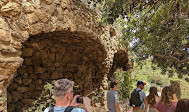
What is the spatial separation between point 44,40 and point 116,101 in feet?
8.35

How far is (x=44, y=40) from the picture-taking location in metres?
3.76

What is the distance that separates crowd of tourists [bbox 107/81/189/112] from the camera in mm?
1679

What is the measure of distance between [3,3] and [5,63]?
781mm

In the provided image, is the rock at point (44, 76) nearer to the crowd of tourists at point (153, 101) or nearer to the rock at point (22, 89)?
the rock at point (22, 89)

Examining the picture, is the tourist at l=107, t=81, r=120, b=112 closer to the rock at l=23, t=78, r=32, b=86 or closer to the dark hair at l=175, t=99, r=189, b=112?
the dark hair at l=175, t=99, r=189, b=112

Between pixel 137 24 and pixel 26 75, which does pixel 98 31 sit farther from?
pixel 26 75

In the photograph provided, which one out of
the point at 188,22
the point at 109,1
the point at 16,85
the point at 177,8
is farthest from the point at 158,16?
the point at 16,85

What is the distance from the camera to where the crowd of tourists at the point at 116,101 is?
1119 mm

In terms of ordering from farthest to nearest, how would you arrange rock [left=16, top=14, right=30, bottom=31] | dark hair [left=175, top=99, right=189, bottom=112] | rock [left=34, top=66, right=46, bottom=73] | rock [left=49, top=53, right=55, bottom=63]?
rock [left=49, top=53, right=55, bottom=63] → rock [left=34, top=66, right=46, bottom=73] → rock [left=16, top=14, right=30, bottom=31] → dark hair [left=175, top=99, right=189, bottom=112]

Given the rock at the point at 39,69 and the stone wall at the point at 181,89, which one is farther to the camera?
the stone wall at the point at 181,89

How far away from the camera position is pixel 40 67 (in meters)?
4.00

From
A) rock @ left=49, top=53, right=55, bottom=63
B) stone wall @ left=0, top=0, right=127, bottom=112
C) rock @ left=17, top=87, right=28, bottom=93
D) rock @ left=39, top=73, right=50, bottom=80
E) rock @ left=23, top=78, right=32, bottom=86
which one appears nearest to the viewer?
stone wall @ left=0, top=0, right=127, bottom=112

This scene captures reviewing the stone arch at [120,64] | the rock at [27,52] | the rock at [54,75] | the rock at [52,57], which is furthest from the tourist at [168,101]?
the stone arch at [120,64]

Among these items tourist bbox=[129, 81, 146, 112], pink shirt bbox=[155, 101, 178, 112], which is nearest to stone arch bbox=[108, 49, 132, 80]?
tourist bbox=[129, 81, 146, 112]
